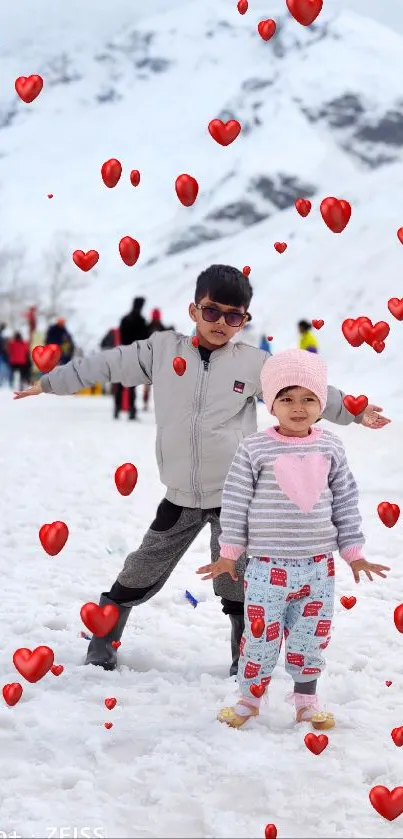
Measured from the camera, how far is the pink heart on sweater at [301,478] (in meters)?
3.44

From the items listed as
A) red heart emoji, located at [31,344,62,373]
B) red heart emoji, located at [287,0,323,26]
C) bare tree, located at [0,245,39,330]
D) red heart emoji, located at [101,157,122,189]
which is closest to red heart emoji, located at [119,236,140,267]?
red heart emoji, located at [101,157,122,189]

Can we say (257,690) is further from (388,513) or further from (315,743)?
(388,513)

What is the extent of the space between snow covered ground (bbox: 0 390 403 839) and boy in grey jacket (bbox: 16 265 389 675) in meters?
0.54

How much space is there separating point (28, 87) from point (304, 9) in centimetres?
134

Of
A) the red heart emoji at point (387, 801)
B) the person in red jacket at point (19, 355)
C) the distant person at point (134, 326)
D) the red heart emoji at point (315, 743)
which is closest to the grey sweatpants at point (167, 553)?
the red heart emoji at point (315, 743)

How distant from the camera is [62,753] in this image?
3.25m

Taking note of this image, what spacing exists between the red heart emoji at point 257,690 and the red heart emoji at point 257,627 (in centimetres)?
21

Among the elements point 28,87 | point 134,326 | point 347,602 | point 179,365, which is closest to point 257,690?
point 347,602

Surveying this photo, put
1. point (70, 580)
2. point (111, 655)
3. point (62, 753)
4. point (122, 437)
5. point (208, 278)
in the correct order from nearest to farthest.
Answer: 1. point (62, 753)
2. point (208, 278)
3. point (111, 655)
4. point (70, 580)
5. point (122, 437)

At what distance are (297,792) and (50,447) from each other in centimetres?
908

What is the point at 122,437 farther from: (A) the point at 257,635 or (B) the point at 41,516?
(A) the point at 257,635

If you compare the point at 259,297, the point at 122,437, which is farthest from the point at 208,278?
the point at 259,297

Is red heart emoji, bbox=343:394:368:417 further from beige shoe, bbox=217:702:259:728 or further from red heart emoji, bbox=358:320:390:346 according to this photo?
beige shoe, bbox=217:702:259:728

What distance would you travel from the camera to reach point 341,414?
149 inches
